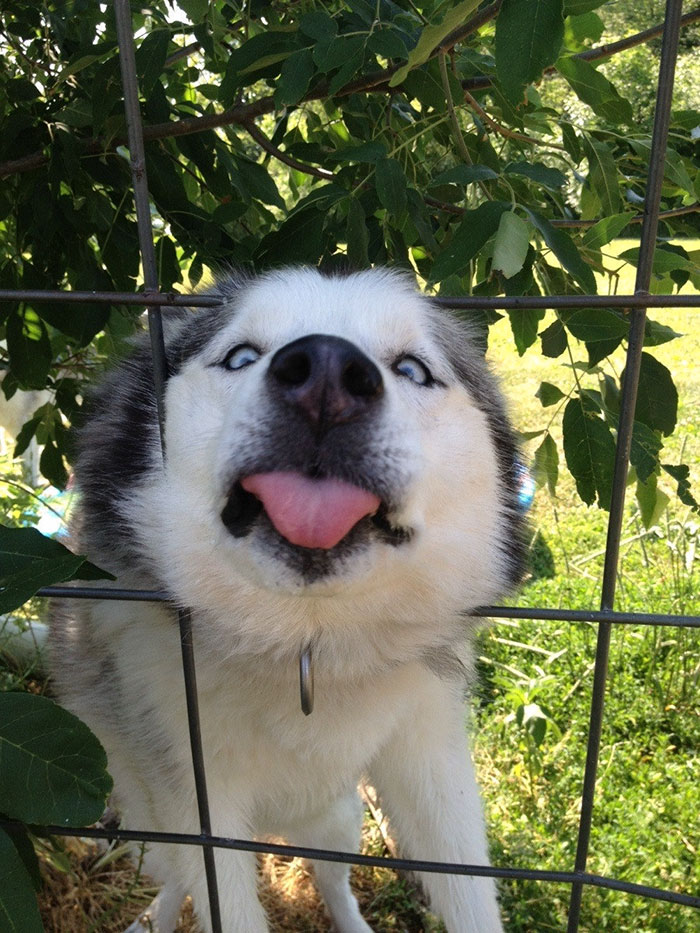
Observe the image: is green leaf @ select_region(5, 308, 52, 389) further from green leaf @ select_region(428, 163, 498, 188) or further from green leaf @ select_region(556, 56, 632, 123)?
green leaf @ select_region(556, 56, 632, 123)

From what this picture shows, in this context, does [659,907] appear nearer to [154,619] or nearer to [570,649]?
[570,649]

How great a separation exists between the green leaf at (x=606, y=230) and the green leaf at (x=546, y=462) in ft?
1.74

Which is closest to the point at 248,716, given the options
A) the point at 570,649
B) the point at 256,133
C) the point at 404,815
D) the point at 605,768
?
the point at 404,815

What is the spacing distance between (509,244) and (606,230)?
0.83 ft

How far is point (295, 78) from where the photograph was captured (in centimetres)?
148

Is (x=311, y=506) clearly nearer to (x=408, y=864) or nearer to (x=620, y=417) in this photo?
(x=620, y=417)

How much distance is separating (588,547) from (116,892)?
2.70m

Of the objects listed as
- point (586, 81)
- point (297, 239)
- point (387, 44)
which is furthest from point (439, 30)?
point (297, 239)

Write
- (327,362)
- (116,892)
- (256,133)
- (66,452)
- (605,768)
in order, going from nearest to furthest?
1. (327,362)
2. (256,133)
3. (66,452)
4. (116,892)
5. (605,768)

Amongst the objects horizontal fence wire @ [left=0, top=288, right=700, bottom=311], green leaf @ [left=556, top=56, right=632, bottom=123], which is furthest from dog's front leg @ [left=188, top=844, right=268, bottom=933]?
green leaf @ [left=556, top=56, right=632, bottom=123]

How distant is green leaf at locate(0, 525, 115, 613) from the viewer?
1.20 metres

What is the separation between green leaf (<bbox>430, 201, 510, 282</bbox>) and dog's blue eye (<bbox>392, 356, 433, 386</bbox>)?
211mm

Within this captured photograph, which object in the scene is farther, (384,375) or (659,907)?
(659,907)

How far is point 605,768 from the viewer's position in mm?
2941
